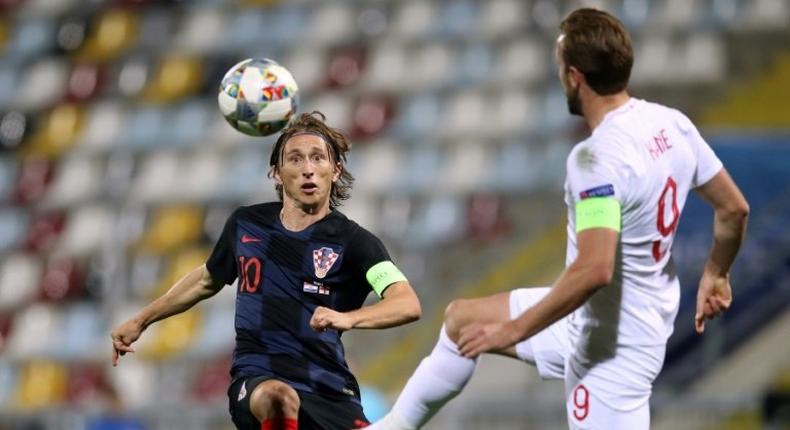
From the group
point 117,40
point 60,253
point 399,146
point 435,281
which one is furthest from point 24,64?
point 435,281

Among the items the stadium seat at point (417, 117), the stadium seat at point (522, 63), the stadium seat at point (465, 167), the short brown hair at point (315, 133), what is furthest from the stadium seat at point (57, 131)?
the short brown hair at point (315, 133)

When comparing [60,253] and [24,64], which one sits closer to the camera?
[60,253]

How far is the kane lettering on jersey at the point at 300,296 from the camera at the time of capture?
557 cm

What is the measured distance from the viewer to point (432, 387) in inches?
216

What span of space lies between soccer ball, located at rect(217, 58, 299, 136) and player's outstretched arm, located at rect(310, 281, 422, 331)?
113 cm

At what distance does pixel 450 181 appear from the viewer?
1383 centimetres

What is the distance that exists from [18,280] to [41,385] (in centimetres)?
154

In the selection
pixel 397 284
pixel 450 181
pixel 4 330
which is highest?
pixel 397 284

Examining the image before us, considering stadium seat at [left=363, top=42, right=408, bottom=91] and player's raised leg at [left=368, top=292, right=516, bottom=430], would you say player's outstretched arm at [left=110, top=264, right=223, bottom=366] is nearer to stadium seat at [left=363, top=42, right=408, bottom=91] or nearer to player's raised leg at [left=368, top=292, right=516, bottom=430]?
player's raised leg at [left=368, top=292, right=516, bottom=430]

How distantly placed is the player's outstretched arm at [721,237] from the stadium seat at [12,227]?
1110cm

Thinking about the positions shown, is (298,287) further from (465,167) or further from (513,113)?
(513,113)

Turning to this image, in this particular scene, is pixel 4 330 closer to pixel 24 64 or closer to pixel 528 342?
pixel 24 64

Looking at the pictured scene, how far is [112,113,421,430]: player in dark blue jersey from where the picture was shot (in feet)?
18.1

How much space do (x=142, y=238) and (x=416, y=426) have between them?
32.2ft
